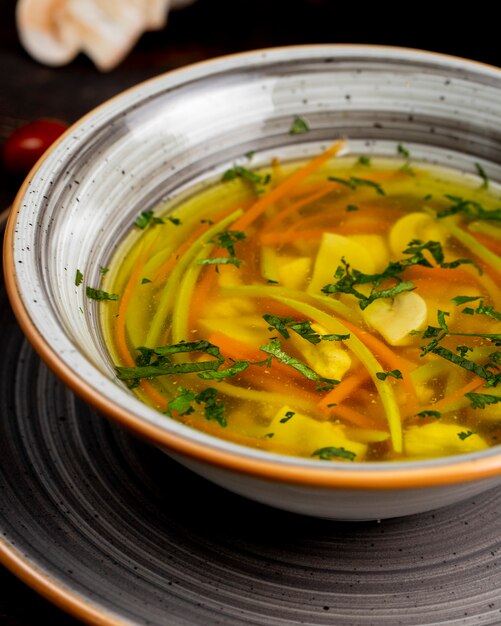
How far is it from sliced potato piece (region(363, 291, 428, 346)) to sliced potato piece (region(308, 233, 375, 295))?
0.20 metres

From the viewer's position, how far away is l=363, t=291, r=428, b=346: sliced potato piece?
2324 millimetres

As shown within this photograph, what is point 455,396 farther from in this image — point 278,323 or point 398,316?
point 278,323

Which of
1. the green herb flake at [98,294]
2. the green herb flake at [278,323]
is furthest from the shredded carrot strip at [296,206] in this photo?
the green herb flake at [98,294]

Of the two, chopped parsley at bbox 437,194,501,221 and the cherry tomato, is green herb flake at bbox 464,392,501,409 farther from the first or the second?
the cherry tomato

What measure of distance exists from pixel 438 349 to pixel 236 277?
66 cm

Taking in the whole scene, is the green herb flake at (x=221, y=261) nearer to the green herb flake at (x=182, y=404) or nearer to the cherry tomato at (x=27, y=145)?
the green herb flake at (x=182, y=404)

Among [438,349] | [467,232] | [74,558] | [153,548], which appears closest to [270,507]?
[153,548]

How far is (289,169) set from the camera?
119 inches

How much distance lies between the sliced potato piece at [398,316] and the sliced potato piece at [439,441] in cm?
35

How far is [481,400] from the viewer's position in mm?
2096

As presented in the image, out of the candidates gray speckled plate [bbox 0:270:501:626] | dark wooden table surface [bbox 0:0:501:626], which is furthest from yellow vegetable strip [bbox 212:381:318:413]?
dark wooden table surface [bbox 0:0:501:626]

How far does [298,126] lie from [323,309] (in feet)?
2.97

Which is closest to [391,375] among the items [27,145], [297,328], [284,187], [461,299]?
[297,328]

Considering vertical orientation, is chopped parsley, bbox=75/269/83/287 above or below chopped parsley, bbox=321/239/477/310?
below
